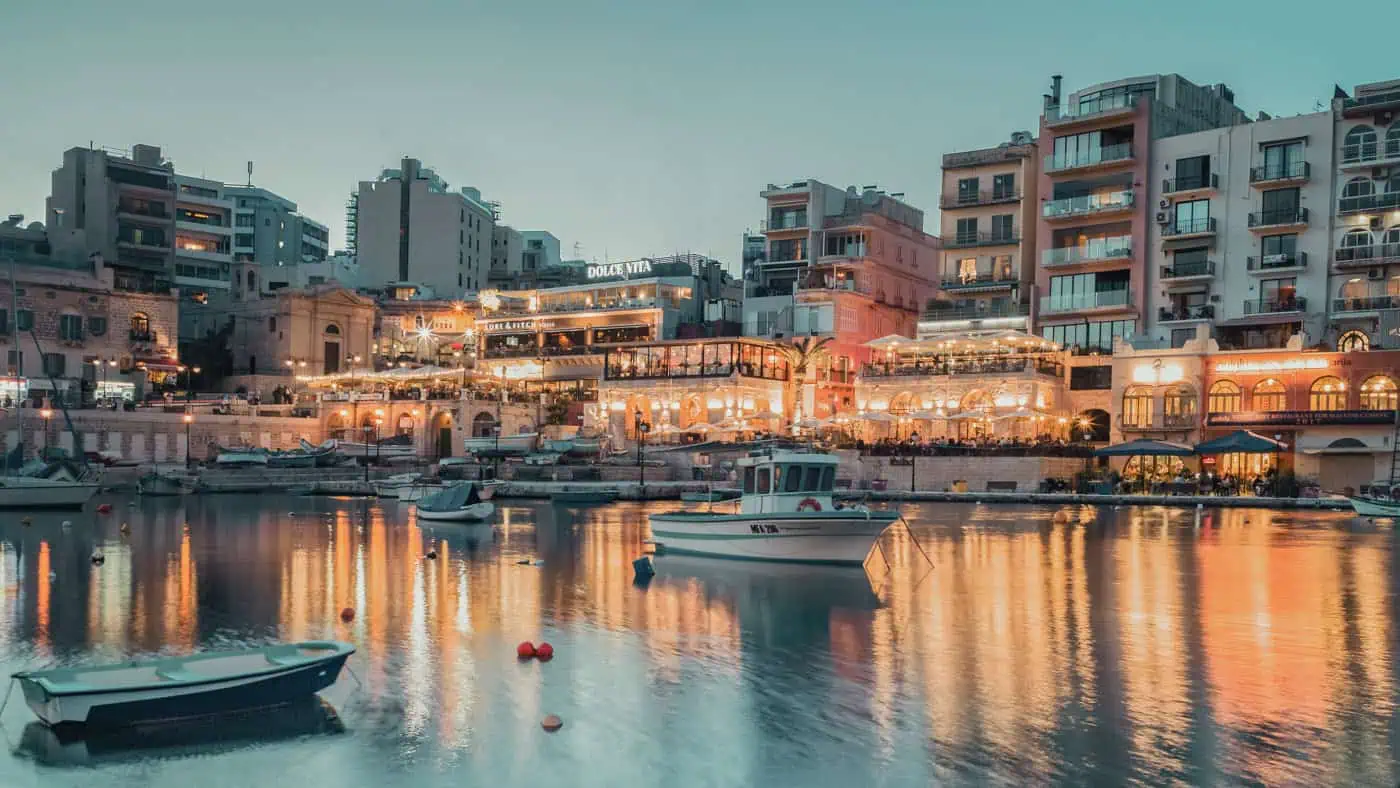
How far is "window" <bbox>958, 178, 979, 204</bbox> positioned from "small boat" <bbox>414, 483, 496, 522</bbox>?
133 feet

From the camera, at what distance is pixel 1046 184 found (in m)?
72.9

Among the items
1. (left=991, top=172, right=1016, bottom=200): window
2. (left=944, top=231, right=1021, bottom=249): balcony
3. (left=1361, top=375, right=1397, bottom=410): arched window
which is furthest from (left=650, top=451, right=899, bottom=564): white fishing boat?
(left=991, top=172, right=1016, bottom=200): window

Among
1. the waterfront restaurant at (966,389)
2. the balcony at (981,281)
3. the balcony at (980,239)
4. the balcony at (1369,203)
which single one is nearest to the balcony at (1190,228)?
the balcony at (1369,203)

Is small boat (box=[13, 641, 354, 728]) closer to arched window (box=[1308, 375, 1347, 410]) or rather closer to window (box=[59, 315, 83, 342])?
arched window (box=[1308, 375, 1347, 410])

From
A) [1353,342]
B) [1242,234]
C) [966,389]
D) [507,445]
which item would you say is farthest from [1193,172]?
[507,445]

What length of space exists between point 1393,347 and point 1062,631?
145 feet

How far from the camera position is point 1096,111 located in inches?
2756

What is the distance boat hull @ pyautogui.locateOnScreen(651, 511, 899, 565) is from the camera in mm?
32406

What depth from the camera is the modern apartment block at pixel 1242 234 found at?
6344cm

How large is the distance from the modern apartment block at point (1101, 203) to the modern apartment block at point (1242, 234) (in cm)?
90

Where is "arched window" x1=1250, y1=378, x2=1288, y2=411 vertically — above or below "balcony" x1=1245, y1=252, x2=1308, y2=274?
below

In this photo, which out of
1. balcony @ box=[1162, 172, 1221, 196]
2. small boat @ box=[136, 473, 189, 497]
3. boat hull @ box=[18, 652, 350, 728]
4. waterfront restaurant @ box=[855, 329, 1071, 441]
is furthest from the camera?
waterfront restaurant @ box=[855, 329, 1071, 441]

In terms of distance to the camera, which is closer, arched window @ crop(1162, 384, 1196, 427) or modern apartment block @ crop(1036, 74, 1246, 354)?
arched window @ crop(1162, 384, 1196, 427)

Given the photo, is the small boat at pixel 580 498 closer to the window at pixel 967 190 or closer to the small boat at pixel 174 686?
the window at pixel 967 190
